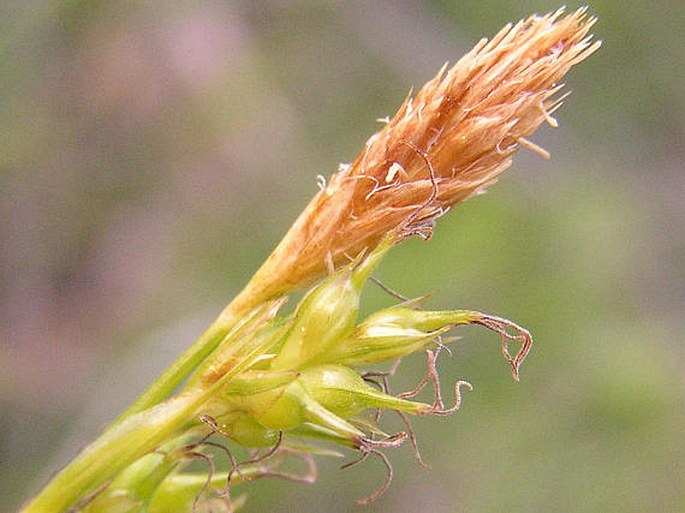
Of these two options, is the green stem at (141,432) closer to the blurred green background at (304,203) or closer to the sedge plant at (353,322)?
the sedge plant at (353,322)

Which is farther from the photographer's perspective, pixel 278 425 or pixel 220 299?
pixel 220 299

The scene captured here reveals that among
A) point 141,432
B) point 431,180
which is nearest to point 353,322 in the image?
point 431,180

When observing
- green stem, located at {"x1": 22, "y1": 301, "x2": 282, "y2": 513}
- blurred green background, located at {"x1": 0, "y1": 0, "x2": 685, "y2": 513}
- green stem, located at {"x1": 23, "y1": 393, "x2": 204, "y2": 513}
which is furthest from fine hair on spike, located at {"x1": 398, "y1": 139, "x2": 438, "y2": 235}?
blurred green background, located at {"x1": 0, "y1": 0, "x2": 685, "y2": 513}

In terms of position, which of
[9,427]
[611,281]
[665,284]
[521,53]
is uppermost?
[521,53]

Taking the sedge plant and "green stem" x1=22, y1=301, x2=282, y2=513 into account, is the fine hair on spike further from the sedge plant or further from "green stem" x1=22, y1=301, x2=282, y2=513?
"green stem" x1=22, y1=301, x2=282, y2=513

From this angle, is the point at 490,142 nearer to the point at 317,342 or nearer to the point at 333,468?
the point at 317,342

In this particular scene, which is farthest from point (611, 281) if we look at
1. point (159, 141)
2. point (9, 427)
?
point (9, 427)

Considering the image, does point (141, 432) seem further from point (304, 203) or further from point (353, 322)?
point (304, 203)
